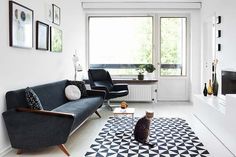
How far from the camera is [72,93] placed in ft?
17.1

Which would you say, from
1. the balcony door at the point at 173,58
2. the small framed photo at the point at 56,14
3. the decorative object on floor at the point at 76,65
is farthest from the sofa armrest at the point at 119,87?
the small framed photo at the point at 56,14

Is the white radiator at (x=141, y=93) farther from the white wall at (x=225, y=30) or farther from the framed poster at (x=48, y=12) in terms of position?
the framed poster at (x=48, y=12)

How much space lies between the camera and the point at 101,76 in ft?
22.8

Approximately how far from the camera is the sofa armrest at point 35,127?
10.8ft

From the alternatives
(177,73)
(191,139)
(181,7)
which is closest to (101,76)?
→ (177,73)

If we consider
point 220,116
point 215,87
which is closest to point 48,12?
point 220,116

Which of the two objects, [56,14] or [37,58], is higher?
[56,14]

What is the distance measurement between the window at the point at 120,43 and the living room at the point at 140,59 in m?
0.03

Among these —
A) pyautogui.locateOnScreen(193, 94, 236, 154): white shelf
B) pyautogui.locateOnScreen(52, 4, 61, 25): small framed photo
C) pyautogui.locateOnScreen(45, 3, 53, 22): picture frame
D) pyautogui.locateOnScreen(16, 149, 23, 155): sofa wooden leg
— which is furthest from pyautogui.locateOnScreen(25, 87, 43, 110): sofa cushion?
pyautogui.locateOnScreen(193, 94, 236, 154): white shelf

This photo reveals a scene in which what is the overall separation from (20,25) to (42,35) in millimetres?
834

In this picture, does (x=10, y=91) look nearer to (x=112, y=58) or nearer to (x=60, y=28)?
(x=60, y=28)

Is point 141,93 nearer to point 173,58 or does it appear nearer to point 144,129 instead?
point 173,58

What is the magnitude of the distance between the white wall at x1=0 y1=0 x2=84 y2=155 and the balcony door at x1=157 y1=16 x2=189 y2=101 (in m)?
2.41

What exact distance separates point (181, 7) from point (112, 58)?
2406 millimetres
